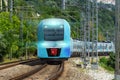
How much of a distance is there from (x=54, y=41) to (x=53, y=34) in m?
0.55

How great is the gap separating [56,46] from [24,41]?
1030 inches

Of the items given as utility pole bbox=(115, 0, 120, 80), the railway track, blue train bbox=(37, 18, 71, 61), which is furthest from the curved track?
utility pole bbox=(115, 0, 120, 80)

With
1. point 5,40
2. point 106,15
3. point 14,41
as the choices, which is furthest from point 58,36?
point 106,15

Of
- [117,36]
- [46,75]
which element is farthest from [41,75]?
[117,36]

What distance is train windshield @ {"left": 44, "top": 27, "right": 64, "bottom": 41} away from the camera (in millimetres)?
29697

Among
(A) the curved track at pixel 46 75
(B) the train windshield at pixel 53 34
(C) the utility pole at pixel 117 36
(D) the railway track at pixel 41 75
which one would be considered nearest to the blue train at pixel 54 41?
(B) the train windshield at pixel 53 34

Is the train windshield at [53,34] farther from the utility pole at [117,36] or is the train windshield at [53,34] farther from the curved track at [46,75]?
the utility pole at [117,36]

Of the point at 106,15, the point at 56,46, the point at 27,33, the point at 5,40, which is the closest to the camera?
the point at 56,46

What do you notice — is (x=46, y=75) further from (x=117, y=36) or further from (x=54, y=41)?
(x=117, y=36)

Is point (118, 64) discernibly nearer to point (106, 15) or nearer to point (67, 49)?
point (67, 49)

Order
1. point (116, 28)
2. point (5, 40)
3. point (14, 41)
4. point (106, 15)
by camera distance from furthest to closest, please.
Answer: point (106, 15) → point (14, 41) → point (5, 40) → point (116, 28)

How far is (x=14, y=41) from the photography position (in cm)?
4784

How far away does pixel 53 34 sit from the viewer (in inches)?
1171

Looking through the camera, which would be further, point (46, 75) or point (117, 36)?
point (46, 75)
